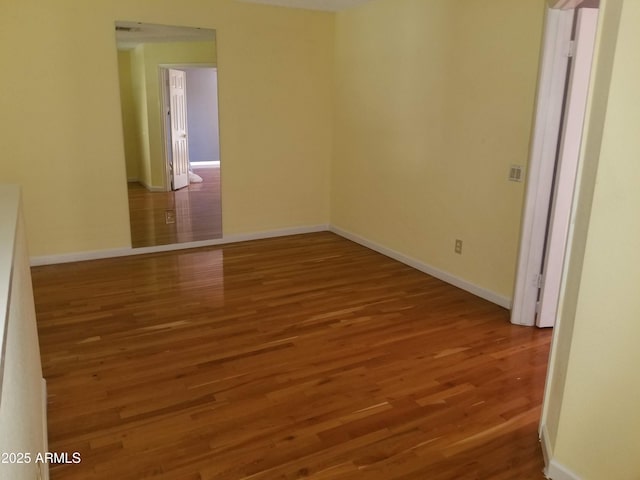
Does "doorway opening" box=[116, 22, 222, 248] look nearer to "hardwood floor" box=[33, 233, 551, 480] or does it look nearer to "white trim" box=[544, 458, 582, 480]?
"hardwood floor" box=[33, 233, 551, 480]

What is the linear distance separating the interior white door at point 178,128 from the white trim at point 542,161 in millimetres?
3675

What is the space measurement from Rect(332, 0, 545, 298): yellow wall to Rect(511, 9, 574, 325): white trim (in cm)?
30

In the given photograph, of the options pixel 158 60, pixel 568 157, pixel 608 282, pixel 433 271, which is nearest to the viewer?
pixel 608 282

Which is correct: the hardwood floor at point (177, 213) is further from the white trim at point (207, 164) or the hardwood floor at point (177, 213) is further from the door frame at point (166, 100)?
the door frame at point (166, 100)

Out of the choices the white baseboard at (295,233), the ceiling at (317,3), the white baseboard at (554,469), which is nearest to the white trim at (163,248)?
the white baseboard at (295,233)

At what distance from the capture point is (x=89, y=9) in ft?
14.3

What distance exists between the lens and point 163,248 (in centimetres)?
518

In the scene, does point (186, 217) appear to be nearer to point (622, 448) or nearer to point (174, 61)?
point (174, 61)

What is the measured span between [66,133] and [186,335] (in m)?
2.47

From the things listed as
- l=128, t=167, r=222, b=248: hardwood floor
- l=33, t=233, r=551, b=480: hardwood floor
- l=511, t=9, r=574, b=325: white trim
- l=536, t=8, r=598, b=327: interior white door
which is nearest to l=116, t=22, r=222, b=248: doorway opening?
l=128, t=167, r=222, b=248: hardwood floor

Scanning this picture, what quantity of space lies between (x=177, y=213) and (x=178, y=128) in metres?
1.03

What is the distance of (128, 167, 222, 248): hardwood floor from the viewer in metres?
5.18

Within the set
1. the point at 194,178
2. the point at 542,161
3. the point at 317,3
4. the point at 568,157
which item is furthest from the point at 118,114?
the point at 568,157

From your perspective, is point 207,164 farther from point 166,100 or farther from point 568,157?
point 568,157
